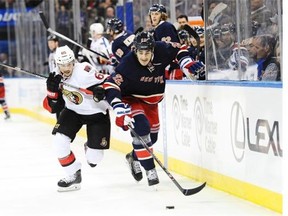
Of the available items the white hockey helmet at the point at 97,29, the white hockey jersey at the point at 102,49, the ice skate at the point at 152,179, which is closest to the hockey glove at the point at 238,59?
the ice skate at the point at 152,179

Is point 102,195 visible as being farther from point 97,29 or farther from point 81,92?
point 97,29

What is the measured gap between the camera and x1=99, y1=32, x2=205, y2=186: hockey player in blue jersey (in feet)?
23.1

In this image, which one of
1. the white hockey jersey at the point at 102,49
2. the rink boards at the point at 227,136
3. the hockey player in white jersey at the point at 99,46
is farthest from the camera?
the hockey player in white jersey at the point at 99,46

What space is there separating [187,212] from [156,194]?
1.00 m

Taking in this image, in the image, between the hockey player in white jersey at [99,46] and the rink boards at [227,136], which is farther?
the hockey player in white jersey at [99,46]

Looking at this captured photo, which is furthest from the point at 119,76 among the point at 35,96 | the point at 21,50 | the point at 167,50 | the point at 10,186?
the point at 21,50

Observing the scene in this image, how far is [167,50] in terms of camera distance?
738cm

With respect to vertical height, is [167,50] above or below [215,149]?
above

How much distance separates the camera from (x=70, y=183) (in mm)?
7461

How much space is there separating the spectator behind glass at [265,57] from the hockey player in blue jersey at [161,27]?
4.88 feet

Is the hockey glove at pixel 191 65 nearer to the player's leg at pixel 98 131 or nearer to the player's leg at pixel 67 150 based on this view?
the player's leg at pixel 98 131

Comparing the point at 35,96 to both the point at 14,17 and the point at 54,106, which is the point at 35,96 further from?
the point at 54,106

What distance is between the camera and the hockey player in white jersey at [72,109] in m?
7.40

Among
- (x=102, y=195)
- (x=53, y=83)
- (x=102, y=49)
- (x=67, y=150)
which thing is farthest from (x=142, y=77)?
(x=102, y=49)
